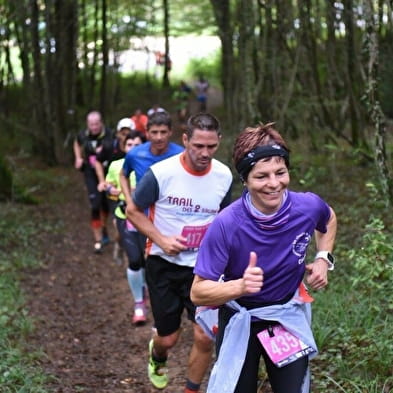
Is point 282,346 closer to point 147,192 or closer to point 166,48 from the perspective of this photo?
point 147,192

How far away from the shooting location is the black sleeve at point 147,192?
5.49 metres

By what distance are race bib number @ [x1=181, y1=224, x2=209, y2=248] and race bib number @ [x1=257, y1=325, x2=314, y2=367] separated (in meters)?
1.67

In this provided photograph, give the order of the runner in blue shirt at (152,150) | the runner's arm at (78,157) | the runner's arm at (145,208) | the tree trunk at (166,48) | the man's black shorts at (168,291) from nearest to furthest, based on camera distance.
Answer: the runner's arm at (145,208) < the man's black shorts at (168,291) < the runner in blue shirt at (152,150) < the runner's arm at (78,157) < the tree trunk at (166,48)

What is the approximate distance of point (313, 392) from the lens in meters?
5.36

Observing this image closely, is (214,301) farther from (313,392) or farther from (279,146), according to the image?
(313,392)

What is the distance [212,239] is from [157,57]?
3649 cm

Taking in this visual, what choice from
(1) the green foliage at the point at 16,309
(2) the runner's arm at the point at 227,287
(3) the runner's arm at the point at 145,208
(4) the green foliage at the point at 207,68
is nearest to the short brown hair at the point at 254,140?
(2) the runner's arm at the point at 227,287

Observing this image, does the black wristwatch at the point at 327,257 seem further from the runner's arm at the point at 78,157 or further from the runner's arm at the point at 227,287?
the runner's arm at the point at 78,157

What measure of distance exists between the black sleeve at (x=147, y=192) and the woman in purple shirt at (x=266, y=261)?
5.43ft

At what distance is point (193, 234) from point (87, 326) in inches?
135

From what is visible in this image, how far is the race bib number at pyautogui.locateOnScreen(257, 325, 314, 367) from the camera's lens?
3.82 m

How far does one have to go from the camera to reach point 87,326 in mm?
8461

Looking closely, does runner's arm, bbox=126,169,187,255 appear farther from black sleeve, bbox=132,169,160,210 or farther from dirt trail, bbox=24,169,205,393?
dirt trail, bbox=24,169,205,393

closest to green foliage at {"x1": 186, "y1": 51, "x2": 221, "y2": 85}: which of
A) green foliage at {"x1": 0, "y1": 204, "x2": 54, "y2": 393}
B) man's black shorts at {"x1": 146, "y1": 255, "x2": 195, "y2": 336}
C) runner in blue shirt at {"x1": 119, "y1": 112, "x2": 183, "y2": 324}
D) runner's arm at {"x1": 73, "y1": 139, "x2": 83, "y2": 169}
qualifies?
green foliage at {"x1": 0, "y1": 204, "x2": 54, "y2": 393}
